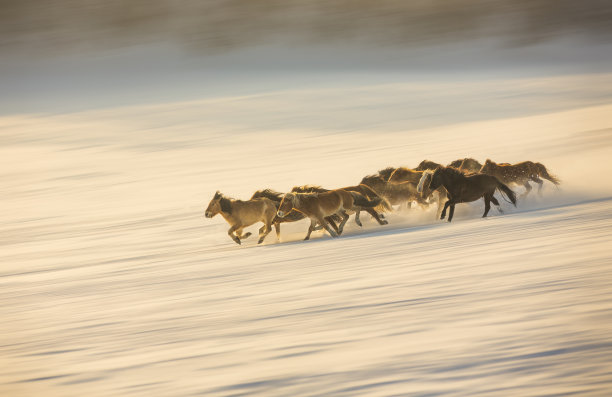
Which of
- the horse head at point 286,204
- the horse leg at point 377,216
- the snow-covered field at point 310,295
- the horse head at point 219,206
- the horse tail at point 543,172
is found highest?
the horse head at point 219,206

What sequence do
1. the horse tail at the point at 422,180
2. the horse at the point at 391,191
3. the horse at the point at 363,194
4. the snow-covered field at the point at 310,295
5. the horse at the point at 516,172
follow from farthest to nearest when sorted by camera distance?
the horse at the point at 516,172 → the horse at the point at 391,191 → the horse at the point at 363,194 → the horse tail at the point at 422,180 → the snow-covered field at the point at 310,295

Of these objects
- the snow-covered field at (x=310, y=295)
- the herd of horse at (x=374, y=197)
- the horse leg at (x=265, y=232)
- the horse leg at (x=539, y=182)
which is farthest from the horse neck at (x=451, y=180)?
the horse leg at (x=265, y=232)

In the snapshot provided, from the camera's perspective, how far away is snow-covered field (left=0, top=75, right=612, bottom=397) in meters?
4.43

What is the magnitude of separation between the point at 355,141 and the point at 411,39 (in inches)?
981

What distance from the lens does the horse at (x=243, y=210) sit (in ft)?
30.7

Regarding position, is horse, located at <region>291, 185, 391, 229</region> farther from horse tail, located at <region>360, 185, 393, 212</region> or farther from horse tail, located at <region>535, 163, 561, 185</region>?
horse tail, located at <region>535, 163, 561, 185</region>

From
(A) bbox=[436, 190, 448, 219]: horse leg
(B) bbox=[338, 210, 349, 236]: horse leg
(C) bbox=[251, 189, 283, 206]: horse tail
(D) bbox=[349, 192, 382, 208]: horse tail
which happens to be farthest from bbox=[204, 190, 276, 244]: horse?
(A) bbox=[436, 190, 448, 219]: horse leg

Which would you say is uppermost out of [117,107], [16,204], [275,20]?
[275,20]

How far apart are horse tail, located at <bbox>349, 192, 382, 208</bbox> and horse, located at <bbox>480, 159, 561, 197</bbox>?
4.67 ft

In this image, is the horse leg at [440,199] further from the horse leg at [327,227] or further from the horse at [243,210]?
the horse at [243,210]

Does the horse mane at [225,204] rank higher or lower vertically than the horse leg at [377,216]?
higher

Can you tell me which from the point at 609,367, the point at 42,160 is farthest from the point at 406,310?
the point at 42,160

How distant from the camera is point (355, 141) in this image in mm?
21719

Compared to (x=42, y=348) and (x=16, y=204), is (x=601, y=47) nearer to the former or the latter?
(x=16, y=204)
